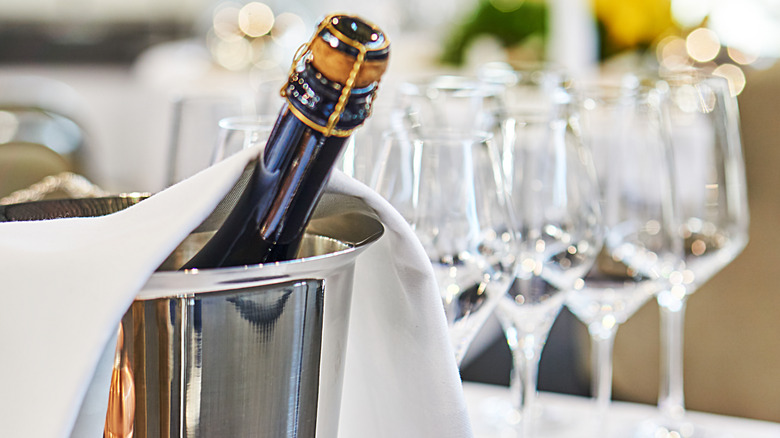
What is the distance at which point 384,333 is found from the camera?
1.08ft

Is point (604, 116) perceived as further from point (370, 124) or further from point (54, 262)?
point (54, 262)

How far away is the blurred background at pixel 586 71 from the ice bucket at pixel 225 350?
0.31 meters

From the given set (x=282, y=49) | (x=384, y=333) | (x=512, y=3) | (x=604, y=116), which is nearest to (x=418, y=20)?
(x=282, y=49)

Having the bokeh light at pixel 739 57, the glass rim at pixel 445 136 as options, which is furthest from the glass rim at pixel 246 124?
the bokeh light at pixel 739 57

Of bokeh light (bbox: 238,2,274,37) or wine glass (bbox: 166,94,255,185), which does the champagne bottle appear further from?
bokeh light (bbox: 238,2,274,37)

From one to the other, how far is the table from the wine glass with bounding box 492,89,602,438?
69mm

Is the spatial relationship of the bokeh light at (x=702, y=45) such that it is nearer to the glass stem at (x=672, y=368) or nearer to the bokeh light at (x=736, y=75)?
the bokeh light at (x=736, y=75)

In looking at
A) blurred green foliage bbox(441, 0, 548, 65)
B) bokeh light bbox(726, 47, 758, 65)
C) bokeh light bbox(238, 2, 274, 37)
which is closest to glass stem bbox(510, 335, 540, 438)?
bokeh light bbox(726, 47, 758, 65)

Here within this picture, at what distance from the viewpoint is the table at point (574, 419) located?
20.6 inches

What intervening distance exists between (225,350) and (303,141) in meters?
0.07

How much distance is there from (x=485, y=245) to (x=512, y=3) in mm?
1393

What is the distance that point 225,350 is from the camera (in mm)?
255

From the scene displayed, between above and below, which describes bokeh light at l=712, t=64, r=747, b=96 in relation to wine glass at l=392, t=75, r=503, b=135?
above

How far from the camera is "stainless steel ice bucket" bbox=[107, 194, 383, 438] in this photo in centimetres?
25
